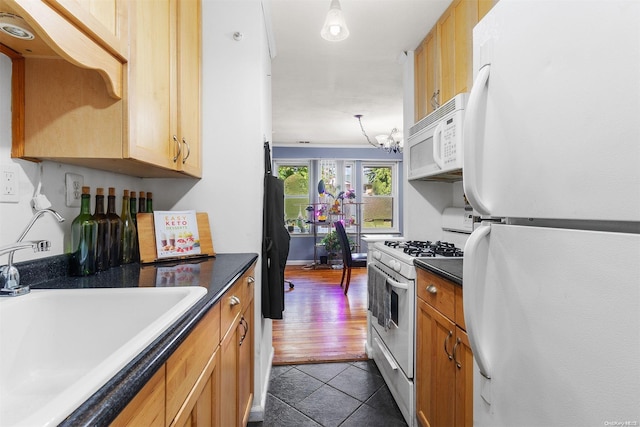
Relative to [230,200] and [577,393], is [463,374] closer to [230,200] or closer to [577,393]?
[577,393]

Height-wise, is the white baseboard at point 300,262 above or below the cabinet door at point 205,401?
below

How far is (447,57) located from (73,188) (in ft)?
6.93

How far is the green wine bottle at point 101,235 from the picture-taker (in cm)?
133

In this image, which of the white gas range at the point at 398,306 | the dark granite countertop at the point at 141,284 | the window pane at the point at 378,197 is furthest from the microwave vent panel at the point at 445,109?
the window pane at the point at 378,197

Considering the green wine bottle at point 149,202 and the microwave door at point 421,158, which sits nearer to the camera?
the green wine bottle at point 149,202

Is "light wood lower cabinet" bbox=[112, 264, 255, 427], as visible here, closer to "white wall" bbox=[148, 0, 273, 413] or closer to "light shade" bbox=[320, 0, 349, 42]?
"white wall" bbox=[148, 0, 273, 413]

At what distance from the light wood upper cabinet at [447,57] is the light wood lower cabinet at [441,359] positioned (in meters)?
1.15

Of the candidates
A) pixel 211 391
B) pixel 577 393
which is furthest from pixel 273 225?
pixel 577 393

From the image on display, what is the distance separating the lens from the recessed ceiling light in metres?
0.79

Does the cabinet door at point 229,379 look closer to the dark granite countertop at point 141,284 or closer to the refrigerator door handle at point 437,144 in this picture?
the dark granite countertop at point 141,284

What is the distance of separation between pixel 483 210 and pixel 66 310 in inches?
48.9

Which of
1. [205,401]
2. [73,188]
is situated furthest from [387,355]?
[73,188]

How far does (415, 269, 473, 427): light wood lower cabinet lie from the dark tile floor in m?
0.34

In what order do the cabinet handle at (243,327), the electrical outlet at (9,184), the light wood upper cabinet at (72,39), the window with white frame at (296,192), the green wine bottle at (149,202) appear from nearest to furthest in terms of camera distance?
the light wood upper cabinet at (72,39)
the electrical outlet at (9,184)
the cabinet handle at (243,327)
the green wine bottle at (149,202)
the window with white frame at (296,192)
